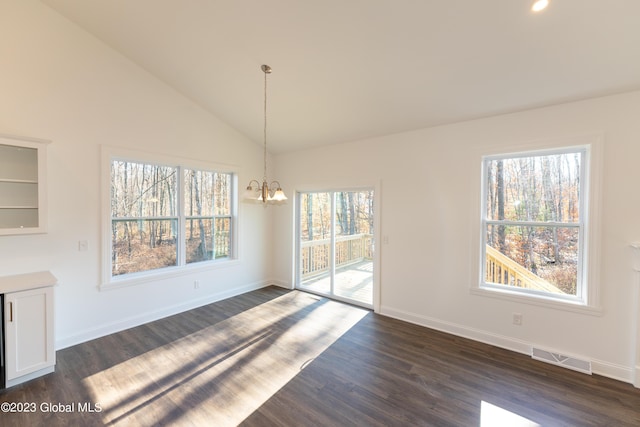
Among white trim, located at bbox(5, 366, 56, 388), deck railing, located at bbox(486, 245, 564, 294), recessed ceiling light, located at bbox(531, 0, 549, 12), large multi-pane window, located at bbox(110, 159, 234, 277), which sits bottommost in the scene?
white trim, located at bbox(5, 366, 56, 388)

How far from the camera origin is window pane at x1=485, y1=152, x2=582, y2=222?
2.93 meters

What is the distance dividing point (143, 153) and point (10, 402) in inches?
110

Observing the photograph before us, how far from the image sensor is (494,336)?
3.22 m

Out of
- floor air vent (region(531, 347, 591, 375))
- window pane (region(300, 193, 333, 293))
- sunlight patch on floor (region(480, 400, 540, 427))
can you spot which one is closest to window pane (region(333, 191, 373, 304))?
window pane (region(300, 193, 333, 293))

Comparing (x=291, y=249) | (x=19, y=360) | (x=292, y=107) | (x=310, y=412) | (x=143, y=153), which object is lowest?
(x=310, y=412)

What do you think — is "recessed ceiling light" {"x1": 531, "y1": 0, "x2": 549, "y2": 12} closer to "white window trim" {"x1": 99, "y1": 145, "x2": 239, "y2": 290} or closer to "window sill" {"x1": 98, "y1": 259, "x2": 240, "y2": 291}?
"white window trim" {"x1": 99, "y1": 145, "x2": 239, "y2": 290}

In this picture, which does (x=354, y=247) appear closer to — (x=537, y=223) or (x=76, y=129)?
(x=537, y=223)

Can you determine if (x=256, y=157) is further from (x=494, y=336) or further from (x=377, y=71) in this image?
(x=494, y=336)

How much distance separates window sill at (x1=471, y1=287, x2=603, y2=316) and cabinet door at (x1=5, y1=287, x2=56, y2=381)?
15.0 ft

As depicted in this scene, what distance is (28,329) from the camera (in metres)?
2.46

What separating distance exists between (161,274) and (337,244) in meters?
2.82

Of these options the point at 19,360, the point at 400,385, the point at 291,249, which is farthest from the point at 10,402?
the point at 291,249

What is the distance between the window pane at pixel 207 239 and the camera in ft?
14.6

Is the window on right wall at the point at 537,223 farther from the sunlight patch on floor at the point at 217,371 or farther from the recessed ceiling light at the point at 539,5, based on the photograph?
the sunlight patch on floor at the point at 217,371
